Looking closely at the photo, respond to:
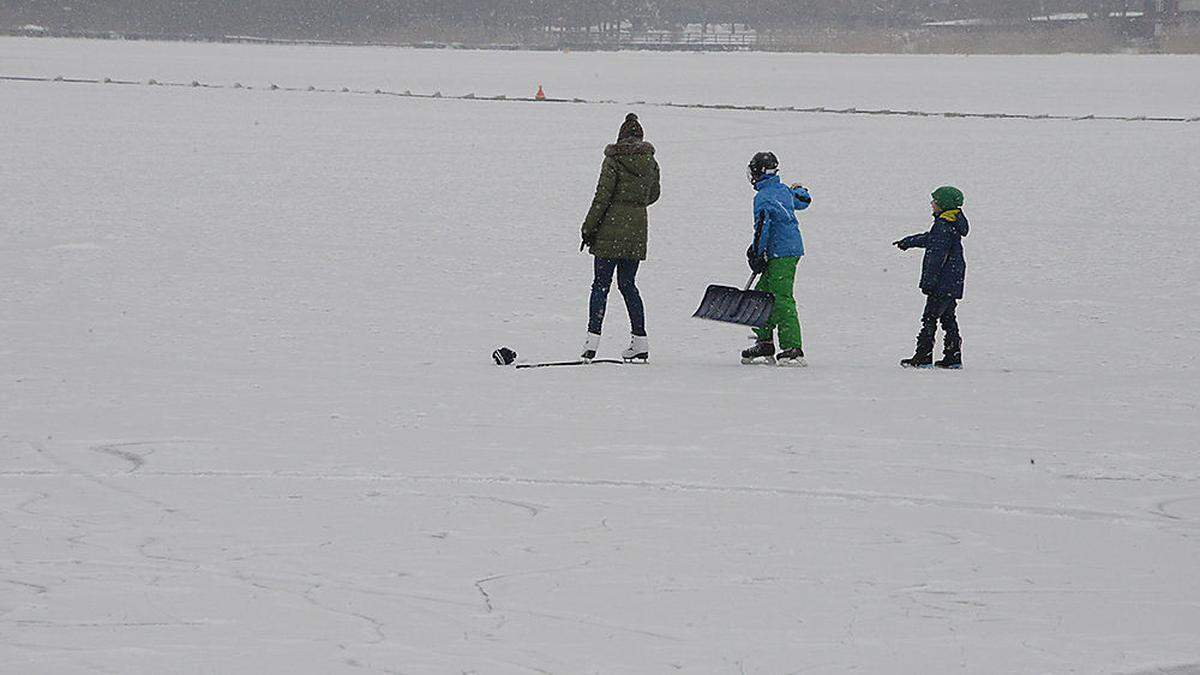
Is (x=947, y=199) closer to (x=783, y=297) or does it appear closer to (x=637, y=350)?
(x=783, y=297)

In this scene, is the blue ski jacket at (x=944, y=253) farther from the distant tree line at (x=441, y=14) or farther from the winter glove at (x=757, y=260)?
the distant tree line at (x=441, y=14)

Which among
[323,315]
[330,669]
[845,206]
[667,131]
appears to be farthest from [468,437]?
[667,131]

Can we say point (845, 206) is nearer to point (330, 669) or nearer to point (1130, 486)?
point (1130, 486)

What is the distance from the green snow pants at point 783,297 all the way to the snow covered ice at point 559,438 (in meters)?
0.39

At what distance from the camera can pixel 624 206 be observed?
9500 millimetres

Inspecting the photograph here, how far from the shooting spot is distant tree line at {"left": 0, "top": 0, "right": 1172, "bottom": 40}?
344 feet

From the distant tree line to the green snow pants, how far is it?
3739 inches

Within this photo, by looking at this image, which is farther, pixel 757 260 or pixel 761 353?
pixel 761 353

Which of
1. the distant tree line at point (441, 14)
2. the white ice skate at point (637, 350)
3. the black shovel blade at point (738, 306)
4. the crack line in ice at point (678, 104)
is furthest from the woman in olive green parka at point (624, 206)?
the distant tree line at point (441, 14)

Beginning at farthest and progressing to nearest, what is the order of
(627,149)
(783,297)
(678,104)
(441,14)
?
(441,14), (678,104), (783,297), (627,149)

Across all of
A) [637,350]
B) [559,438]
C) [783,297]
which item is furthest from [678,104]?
[559,438]

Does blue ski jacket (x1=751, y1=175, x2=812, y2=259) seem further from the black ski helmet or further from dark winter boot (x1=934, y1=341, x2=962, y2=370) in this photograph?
dark winter boot (x1=934, y1=341, x2=962, y2=370)

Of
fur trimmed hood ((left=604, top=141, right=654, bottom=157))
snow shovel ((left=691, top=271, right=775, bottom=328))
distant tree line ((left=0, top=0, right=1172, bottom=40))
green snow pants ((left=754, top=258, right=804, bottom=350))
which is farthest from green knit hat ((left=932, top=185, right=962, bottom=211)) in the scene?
distant tree line ((left=0, top=0, right=1172, bottom=40))

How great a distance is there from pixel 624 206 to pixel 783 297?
106 cm
